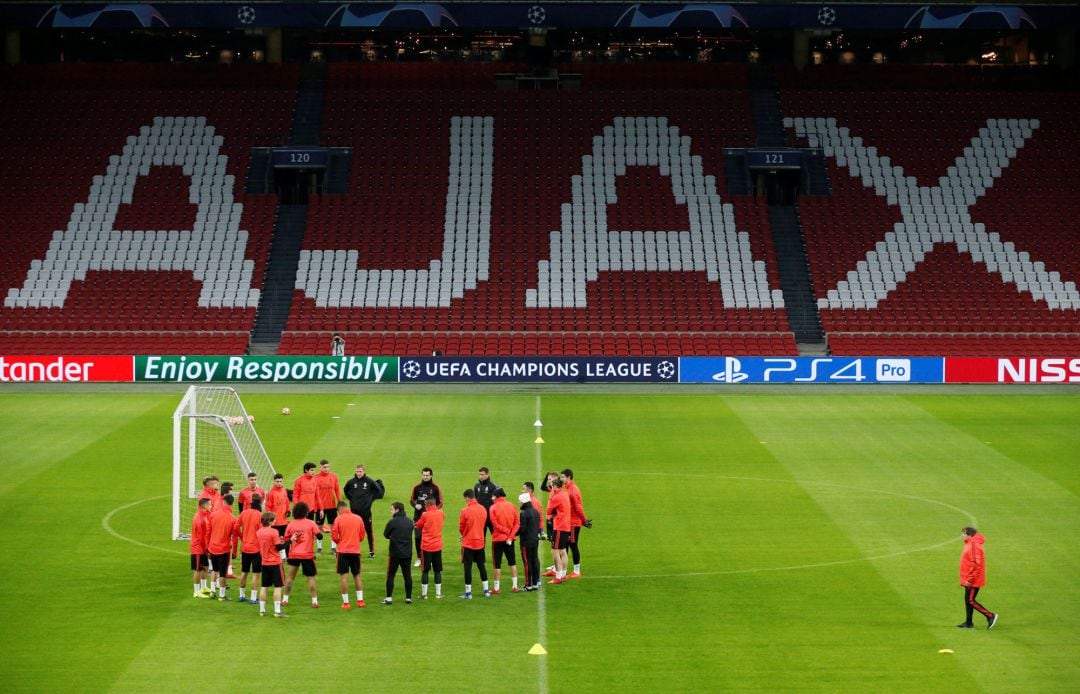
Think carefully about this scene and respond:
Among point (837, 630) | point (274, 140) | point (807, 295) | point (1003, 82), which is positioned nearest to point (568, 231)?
point (807, 295)

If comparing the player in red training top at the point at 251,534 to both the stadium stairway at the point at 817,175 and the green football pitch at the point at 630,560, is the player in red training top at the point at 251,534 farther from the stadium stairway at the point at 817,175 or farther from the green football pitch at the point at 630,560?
the stadium stairway at the point at 817,175

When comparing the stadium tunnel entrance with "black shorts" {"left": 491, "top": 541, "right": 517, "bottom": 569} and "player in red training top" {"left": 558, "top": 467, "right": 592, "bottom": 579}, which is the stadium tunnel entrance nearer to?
"player in red training top" {"left": 558, "top": 467, "right": 592, "bottom": 579}

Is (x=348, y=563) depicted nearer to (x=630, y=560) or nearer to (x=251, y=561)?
(x=251, y=561)

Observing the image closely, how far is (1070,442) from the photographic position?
115 ft

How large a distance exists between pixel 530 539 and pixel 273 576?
156 inches

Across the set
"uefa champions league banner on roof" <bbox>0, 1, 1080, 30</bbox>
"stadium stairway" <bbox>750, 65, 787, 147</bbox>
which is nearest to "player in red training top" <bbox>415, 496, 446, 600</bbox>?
"uefa champions league banner on roof" <bbox>0, 1, 1080, 30</bbox>

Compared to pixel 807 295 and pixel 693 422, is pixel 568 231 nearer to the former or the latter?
pixel 807 295

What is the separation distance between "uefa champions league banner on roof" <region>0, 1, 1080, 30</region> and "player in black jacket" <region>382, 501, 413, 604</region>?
128ft

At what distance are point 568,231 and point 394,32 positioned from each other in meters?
15.0

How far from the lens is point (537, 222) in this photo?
5562 cm

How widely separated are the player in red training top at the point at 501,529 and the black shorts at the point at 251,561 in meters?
3.51

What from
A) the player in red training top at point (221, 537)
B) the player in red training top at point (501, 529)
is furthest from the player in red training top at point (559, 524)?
the player in red training top at point (221, 537)

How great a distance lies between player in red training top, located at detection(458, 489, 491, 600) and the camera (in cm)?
2114

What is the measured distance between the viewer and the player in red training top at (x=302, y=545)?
20703 mm
